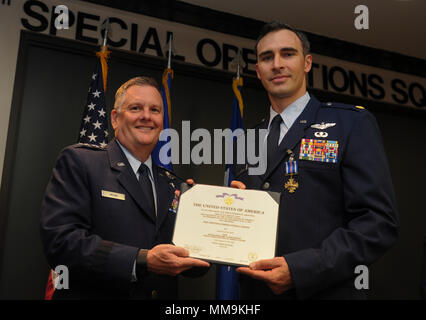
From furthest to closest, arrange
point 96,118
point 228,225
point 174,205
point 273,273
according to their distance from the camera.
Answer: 1. point 96,118
2. point 174,205
3. point 228,225
4. point 273,273

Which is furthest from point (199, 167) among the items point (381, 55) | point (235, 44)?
point (381, 55)

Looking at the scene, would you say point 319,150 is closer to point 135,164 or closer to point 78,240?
point 135,164

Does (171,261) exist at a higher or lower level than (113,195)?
lower

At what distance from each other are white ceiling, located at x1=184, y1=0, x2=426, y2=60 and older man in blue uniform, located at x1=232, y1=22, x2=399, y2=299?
6.93ft

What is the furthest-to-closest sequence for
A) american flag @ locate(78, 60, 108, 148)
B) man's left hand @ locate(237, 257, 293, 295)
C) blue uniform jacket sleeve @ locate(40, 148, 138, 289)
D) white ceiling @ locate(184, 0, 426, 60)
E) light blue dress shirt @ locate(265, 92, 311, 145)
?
white ceiling @ locate(184, 0, 426, 60)
american flag @ locate(78, 60, 108, 148)
light blue dress shirt @ locate(265, 92, 311, 145)
blue uniform jacket sleeve @ locate(40, 148, 138, 289)
man's left hand @ locate(237, 257, 293, 295)

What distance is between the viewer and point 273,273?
1.25 m

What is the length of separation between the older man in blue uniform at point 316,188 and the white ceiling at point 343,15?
2.11 m

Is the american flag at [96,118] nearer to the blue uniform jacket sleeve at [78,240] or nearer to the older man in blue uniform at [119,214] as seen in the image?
the older man in blue uniform at [119,214]

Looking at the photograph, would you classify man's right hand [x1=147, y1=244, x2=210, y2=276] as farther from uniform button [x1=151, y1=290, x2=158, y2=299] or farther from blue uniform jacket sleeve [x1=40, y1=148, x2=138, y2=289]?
uniform button [x1=151, y1=290, x2=158, y2=299]

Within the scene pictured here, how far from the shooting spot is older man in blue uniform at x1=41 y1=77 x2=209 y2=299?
1373 mm

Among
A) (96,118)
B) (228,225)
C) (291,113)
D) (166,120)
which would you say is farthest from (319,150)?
(96,118)

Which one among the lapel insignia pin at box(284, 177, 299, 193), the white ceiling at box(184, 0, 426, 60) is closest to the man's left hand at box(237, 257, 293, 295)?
the lapel insignia pin at box(284, 177, 299, 193)

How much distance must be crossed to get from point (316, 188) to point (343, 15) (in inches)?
113

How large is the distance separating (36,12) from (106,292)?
8.94 feet
